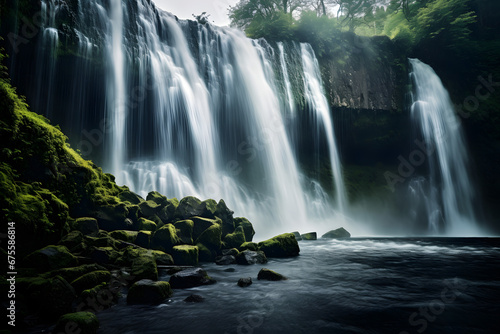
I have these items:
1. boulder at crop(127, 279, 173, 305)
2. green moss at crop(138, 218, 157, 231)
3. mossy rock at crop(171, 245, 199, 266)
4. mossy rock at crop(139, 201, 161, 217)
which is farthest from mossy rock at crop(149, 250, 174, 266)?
mossy rock at crop(139, 201, 161, 217)

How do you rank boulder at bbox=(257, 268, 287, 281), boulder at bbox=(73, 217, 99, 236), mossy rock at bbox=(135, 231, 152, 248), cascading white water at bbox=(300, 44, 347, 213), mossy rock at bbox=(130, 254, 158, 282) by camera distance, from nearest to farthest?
mossy rock at bbox=(130, 254, 158, 282) → boulder at bbox=(257, 268, 287, 281) → boulder at bbox=(73, 217, 99, 236) → mossy rock at bbox=(135, 231, 152, 248) → cascading white water at bbox=(300, 44, 347, 213)

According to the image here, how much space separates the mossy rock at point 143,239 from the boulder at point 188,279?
2083 millimetres

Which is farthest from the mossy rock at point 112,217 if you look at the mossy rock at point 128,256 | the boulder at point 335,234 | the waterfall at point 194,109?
the boulder at point 335,234

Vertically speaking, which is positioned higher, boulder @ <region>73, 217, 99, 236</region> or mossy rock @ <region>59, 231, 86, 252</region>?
boulder @ <region>73, 217, 99, 236</region>

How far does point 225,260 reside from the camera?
796cm

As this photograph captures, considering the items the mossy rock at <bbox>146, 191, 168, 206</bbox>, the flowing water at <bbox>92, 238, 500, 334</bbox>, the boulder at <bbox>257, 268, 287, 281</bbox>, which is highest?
the mossy rock at <bbox>146, 191, 168, 206</bbox>

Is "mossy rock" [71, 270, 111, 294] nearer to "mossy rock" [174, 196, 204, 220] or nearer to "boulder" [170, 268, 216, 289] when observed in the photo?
"boulder" [170, 268, 216, 289]

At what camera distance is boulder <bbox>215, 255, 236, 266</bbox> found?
7.90 meters

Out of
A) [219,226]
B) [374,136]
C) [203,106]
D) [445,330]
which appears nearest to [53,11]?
[203,106]

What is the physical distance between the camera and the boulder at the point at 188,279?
5.60 metres

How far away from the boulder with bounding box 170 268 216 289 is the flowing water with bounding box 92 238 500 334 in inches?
7.5

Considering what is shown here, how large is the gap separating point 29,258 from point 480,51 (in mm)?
32104

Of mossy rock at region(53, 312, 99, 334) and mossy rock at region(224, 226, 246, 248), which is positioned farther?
mossy rock at region(224, 226, 246, 248)

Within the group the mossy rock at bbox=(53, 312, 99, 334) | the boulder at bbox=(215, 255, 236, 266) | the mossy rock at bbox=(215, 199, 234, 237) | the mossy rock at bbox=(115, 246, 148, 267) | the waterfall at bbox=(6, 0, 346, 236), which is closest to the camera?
the mossy rock at bbox=(53, 312, 99, 334)
